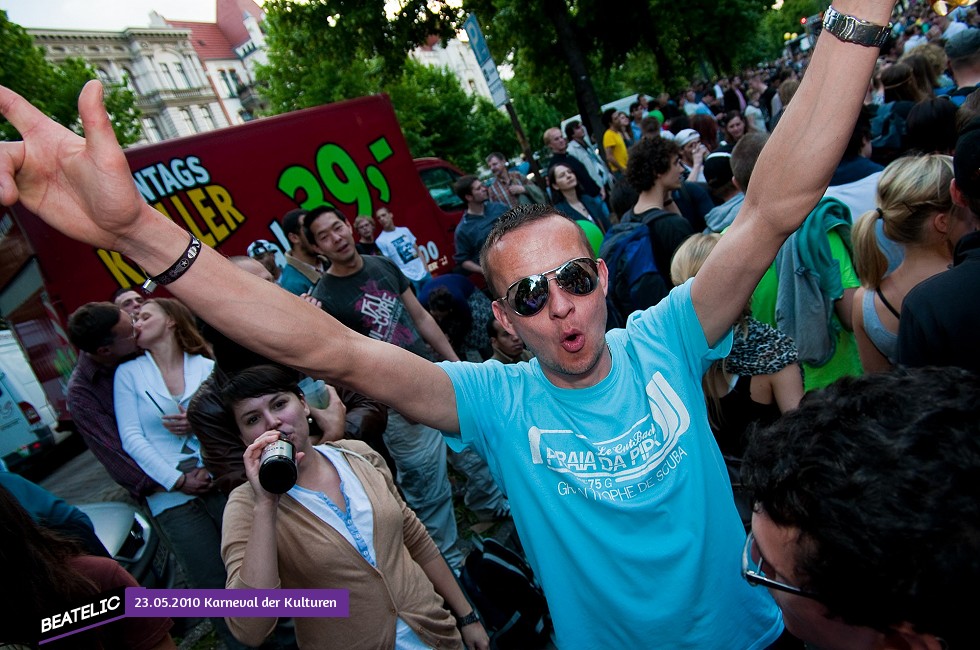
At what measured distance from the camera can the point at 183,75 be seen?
4700 centimetres

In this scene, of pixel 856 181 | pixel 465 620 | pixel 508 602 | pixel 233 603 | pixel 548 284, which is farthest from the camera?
pixel 856 181

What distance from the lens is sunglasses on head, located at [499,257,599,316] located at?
5.47 ft

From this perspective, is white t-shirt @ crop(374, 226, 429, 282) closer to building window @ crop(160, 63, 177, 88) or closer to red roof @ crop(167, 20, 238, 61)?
building window @ crop(160, 63, 177, 88)

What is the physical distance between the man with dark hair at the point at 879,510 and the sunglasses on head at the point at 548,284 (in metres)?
0.73

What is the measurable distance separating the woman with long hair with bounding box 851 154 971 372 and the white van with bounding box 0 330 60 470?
9779 mm

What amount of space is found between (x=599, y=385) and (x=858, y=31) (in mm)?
1052

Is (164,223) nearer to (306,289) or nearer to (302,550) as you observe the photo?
(302,550)

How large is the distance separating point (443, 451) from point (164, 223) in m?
2.91

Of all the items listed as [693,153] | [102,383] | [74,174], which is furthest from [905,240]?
[693,153]

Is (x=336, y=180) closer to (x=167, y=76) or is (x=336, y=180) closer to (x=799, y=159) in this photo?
(x=799, y=159)

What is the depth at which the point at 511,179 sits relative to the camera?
27.4ft

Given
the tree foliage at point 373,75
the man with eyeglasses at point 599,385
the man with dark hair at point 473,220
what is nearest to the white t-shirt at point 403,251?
the man with dark hair at point 473,220

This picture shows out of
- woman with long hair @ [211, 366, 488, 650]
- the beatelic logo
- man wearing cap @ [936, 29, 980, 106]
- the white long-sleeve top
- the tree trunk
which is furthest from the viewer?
the tree trunk

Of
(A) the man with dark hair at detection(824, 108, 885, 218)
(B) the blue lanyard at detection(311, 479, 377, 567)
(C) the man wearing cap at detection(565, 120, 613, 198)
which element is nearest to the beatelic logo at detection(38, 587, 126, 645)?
(B) the blue lanyard at detection(311, 479, 377, 567)
